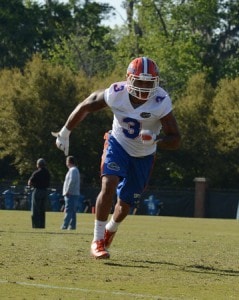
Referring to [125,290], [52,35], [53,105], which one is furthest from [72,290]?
[52,35]

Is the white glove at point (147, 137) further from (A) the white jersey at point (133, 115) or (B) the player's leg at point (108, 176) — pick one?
(B) the player's leg at point (108, 176)

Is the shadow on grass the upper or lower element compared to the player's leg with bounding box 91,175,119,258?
lower

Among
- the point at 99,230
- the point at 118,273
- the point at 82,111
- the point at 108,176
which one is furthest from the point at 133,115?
the point at 118,273

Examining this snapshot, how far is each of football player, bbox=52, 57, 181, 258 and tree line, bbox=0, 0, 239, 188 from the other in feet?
141

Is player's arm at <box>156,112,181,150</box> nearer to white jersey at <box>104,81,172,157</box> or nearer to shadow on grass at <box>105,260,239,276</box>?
white jersey at <box>104,81,172,157</box>

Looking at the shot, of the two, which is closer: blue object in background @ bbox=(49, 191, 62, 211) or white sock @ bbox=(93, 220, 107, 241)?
white sock @ bbox=(93, 220, 107, 241)

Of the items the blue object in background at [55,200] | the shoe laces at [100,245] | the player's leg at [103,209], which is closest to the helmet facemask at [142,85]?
the player's leg at [103,209]

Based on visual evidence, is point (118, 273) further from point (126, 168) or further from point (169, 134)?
point (169, 134)

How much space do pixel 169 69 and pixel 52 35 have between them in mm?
13406

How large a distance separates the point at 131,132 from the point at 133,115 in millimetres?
226

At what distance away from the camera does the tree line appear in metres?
56.3

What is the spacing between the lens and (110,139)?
1243 cm

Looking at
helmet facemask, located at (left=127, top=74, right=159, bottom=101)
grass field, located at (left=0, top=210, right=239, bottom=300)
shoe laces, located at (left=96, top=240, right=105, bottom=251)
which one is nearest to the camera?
grass field, located at (left=0, top=210, right=239, bottom=300)

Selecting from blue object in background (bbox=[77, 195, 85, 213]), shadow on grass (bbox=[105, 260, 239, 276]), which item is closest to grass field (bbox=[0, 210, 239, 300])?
shadow on grass (bbox=[105, 260, 239, 276])
